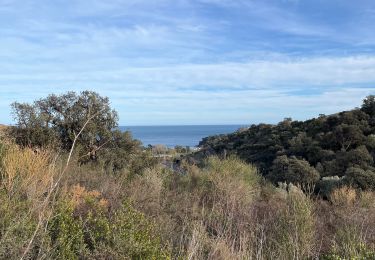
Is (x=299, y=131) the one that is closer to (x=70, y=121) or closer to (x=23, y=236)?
(x=70, y=121)

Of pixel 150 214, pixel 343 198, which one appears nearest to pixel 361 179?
pixel 343 198

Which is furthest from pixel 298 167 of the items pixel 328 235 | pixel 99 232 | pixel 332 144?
pixel 99 232

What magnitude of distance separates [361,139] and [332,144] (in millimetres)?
1658

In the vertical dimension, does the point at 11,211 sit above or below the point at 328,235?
above

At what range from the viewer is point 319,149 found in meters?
25.6

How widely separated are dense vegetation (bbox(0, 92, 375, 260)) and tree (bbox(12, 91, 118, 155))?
80 millimetres

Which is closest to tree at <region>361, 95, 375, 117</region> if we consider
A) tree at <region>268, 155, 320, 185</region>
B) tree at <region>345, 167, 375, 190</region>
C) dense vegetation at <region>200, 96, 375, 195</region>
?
dense vegetation at <region>200, 96, 375, 195</region>

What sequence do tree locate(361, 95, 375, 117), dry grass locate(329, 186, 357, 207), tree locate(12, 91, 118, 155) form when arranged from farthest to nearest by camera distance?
tree locate(361, 95, 375, 117), tree locate(12, 91, 118, 155), dry grass locate(329, 186, 357, 207)

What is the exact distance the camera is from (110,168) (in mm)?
15367

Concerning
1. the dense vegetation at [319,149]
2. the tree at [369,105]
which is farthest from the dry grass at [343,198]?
the tree at [369,105]

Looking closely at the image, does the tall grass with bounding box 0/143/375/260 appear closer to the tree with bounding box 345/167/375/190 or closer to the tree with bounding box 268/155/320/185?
the tree with bounding box 345/167/375/190

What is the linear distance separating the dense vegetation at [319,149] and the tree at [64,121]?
8.08m

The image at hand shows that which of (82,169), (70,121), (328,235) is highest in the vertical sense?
(70,121)

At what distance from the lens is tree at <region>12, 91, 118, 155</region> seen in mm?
16625
